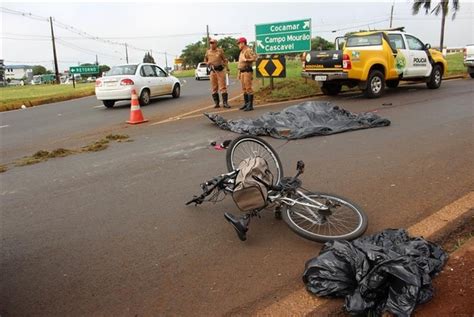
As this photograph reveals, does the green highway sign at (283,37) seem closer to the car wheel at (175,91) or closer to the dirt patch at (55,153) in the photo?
the car wheel at (175,91)

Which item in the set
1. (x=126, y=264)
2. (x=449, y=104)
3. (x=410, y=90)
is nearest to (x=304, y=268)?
(x=126, y=264)

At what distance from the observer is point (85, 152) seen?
7746 millimetres

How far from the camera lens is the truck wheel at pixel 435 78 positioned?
49.4 feet

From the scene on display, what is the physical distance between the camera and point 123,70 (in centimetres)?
1537

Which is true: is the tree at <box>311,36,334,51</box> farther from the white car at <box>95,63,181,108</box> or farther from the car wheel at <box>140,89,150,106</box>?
the car wheel at <box>140,89,150,106</box>

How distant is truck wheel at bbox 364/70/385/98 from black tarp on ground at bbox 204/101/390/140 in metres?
4.28

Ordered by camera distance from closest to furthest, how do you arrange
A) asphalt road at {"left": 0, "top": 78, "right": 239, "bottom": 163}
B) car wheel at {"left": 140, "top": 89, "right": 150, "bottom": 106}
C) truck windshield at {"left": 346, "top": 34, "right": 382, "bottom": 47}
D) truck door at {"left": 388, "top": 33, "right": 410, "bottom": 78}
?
1. asphalt road at {"left": 0, "top": 78, "right": 239, "bottom": 163}
2. truck windshield at {"left": 346, "top": 34, "right": 382, "bottom": 47}
3. truck door at {"left": 388, "top": 33, "right": 410, "bottom": 78}
4. car wheel at {"left": 140, "top": 89, "right": 150, "bottom": 106}

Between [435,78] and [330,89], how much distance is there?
13.3 ft

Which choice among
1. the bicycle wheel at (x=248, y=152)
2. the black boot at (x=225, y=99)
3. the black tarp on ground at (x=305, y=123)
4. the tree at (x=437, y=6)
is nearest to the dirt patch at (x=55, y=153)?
the black tarp on ground at (x=305, y=123)

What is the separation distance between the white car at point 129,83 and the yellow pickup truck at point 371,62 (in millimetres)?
5701

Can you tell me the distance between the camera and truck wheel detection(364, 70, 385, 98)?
12.8m

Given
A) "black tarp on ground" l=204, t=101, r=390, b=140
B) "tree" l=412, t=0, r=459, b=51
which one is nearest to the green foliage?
"tree" l=412, t=0, r=459, b=51

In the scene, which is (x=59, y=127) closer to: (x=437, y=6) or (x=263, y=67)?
(x=263, y=67)

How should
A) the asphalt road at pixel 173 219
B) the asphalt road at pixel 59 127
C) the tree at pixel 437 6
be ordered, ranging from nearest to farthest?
the asphalt road at pixel 173 219, the asphalt road at pixel 59 127, the tree at pixel 437 6
